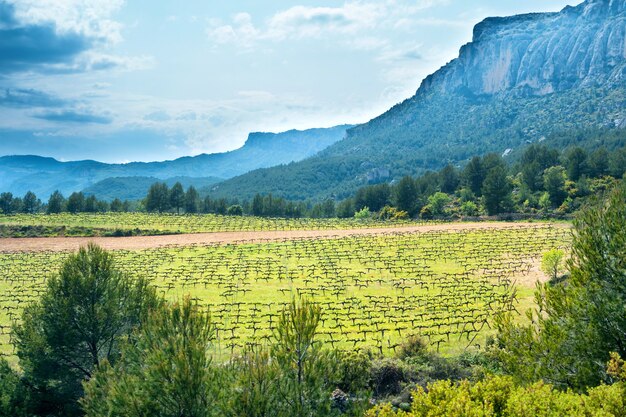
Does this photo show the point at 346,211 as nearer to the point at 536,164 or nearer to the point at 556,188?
the point at 536,164

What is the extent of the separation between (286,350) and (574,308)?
11.2 metres

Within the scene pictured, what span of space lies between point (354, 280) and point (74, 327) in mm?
29437

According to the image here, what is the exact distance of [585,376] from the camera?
1711 centimetres

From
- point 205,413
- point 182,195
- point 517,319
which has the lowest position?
point 517,319

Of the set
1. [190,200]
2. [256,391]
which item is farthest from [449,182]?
[256,391]

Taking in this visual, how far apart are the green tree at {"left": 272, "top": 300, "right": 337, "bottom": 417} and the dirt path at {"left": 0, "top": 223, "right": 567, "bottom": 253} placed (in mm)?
60066

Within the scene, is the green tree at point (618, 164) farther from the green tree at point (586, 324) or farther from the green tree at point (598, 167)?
the green tree at point (586, 324)

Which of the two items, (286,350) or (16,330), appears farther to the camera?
(16,330)

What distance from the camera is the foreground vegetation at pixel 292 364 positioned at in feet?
45.8

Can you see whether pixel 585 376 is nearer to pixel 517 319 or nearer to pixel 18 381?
pixel 517 319

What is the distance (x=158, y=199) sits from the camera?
126062 mm

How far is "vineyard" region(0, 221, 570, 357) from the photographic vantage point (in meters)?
35.5

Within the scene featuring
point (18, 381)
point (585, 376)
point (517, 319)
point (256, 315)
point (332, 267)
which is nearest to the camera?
point (585, 376)

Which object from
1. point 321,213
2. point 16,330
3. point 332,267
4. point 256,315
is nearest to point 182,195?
point 321,213
